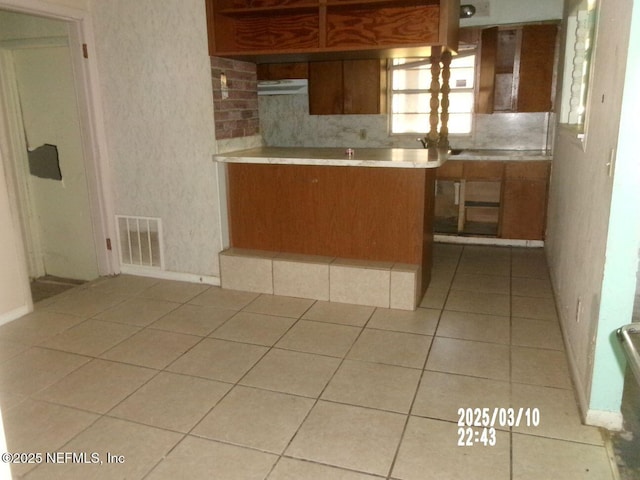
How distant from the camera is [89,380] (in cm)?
243

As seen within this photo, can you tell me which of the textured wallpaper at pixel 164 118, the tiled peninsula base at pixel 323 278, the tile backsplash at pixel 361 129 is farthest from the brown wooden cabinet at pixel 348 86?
the tiled peninsula base at pixel 323 278

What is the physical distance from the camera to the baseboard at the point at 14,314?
10.1 feet

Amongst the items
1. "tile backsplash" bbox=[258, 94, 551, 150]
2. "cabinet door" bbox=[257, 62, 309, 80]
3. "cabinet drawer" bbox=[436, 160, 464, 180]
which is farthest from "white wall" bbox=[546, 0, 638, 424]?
"cabinet door" bbox=[257, 62, 309, 80]

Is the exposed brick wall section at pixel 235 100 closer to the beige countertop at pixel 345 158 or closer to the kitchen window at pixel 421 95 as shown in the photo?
the beige countertop at pixel 345 158

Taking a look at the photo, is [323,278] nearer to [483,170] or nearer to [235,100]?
[235,100]

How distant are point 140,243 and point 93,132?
2.87 feet

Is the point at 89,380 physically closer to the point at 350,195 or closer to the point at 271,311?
the point at 271,311

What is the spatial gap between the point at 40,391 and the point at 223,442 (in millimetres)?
988

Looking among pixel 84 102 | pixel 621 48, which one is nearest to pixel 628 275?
pixel 621 48

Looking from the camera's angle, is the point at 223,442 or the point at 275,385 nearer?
the point at 223,442

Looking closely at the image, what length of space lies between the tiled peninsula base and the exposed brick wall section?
895 millimetres

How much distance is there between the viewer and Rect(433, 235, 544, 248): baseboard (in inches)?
182

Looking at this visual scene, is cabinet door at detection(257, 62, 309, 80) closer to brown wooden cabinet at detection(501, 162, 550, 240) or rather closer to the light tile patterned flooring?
brown wooden cabinet at detection(501, 162, 550, 240)

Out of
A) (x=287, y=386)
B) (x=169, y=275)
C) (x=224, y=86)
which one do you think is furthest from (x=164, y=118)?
(x=287, y=386)
